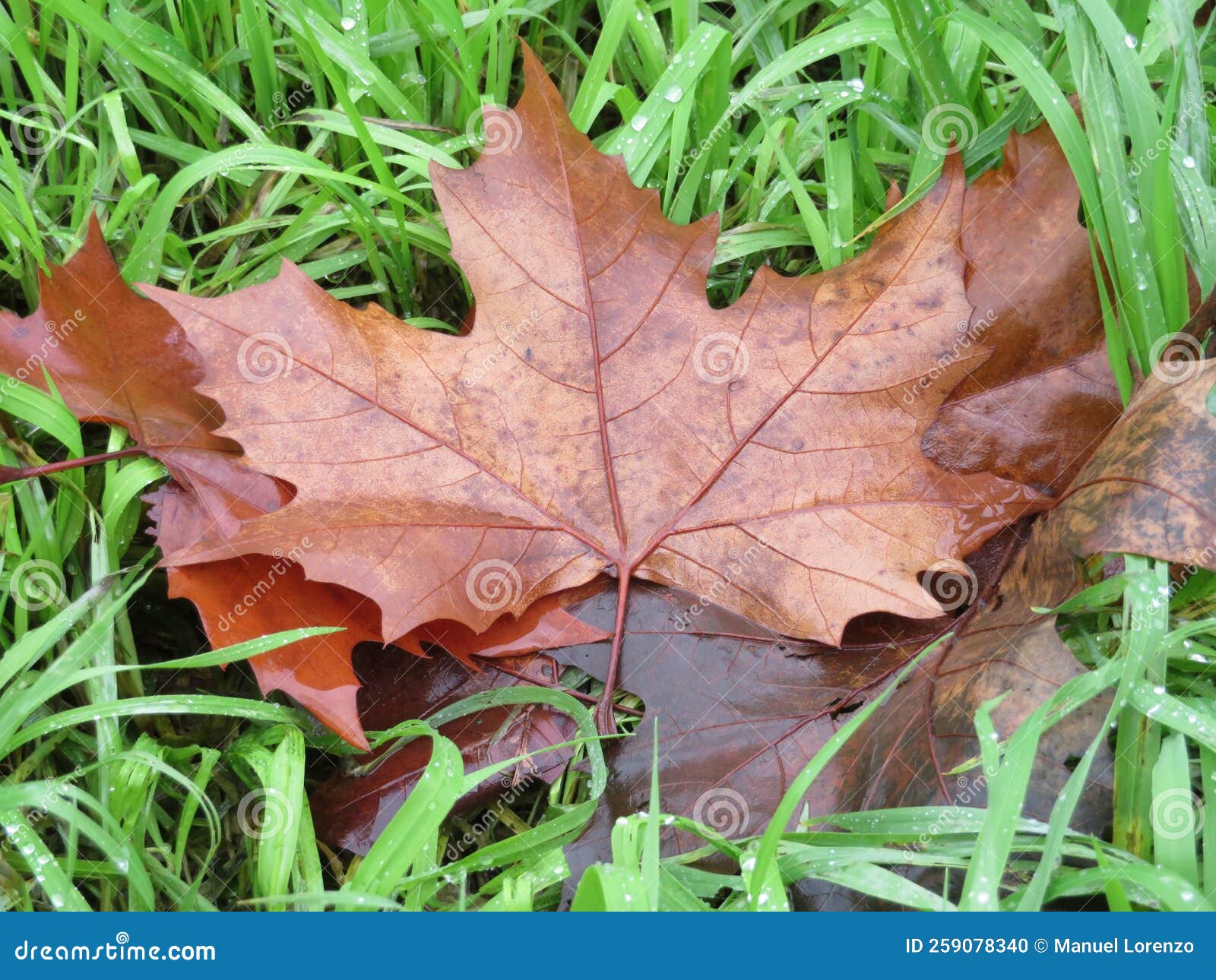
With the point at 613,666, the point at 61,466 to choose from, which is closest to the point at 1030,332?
the point at 613,666

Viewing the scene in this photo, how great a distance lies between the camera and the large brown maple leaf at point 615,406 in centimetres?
149

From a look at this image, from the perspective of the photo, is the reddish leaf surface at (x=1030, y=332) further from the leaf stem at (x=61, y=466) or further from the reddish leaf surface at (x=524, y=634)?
the leaf stem at (x=61, y=466)

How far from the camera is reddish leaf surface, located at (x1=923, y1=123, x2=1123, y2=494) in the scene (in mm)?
1608

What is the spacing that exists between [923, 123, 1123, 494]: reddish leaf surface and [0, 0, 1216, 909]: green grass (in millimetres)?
47

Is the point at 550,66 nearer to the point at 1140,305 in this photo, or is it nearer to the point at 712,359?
the point at 712,359

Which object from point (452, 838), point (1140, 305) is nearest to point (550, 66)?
point (1140, 305)

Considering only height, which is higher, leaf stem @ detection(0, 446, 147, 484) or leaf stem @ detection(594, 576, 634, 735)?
leaf stem @ detection(0, 446, 147, 484)

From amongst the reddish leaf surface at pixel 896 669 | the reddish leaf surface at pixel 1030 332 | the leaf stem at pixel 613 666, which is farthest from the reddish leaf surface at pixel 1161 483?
the leaf stem at pixel 613 666

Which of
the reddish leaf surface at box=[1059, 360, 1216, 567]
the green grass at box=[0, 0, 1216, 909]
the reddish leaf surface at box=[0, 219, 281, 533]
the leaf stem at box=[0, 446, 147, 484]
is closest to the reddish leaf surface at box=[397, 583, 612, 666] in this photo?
the green grass at box=[0, 0, 1216, 909]

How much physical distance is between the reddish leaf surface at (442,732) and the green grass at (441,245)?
0.17ft

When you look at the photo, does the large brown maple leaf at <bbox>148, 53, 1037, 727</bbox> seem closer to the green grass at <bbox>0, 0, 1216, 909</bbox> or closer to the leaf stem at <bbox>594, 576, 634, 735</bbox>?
the leaf stem at <bbox>594, 576, 634, 735</bbox>

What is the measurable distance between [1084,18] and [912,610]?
40.8 inches

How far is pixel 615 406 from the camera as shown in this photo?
1.57 meters

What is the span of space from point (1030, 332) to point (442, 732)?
110cm
